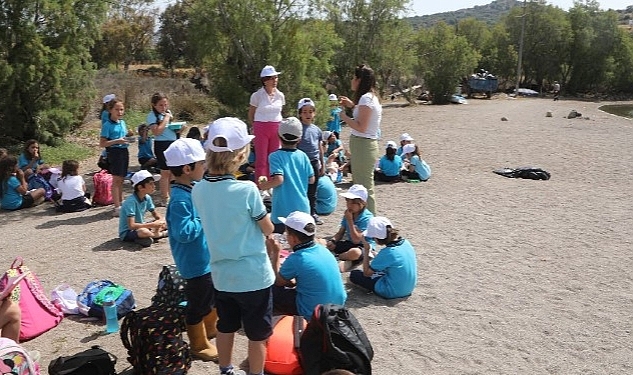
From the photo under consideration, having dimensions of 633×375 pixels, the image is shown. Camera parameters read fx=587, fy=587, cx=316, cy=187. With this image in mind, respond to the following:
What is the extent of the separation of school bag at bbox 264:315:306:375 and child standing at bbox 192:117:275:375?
53 centimetres

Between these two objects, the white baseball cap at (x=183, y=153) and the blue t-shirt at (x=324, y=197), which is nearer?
the white baseball cap at (x=183, y=153)

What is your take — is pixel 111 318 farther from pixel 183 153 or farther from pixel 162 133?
pixel 162 133

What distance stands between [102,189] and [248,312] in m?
5.67

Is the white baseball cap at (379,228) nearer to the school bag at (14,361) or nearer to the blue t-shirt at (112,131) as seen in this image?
the school bag at (14,361)

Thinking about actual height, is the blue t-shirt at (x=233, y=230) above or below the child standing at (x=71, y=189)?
above

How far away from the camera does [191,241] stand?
12.2ft

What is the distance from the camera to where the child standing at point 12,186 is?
8.35 metres

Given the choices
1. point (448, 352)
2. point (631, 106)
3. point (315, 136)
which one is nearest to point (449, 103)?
point (631, 106)

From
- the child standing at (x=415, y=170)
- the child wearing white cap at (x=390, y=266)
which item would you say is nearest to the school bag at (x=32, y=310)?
the child wearing white cap at (x=390, y=266)

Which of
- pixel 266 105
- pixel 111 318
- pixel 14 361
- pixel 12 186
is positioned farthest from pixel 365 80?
pixel 12 186

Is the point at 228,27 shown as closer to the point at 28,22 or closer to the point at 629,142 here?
the point at 28,22

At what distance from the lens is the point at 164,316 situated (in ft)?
12.3

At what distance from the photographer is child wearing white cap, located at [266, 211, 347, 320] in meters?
4.11

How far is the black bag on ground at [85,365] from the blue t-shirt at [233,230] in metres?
0.92
